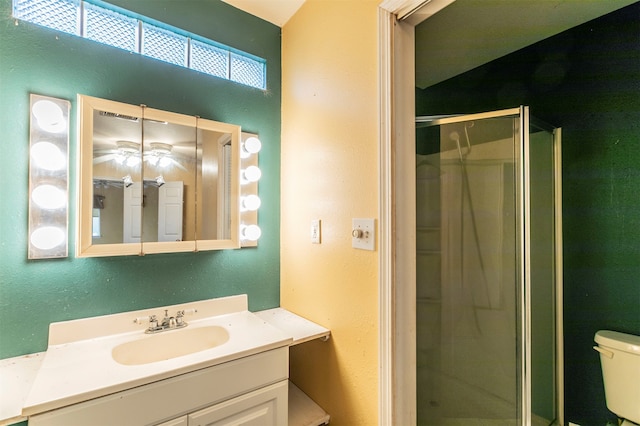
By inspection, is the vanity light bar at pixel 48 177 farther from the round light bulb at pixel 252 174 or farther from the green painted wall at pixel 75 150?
the round light bulb at pixel 252 174

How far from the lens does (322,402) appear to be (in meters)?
1.28

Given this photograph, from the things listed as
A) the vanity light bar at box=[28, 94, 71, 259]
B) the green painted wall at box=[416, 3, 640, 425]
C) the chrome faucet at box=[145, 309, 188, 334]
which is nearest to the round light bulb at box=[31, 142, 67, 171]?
the vanity light bar at box=[28, 94, 71, 259]

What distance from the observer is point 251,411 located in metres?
1.01

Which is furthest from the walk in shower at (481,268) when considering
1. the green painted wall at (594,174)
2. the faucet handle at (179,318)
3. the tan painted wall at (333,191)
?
the faucet handle at (179,318)

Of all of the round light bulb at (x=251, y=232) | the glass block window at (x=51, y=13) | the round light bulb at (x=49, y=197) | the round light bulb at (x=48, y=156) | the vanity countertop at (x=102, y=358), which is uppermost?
the glass block window at (x=51, y=13)

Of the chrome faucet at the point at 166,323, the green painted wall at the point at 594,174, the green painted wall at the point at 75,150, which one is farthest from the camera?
the green painted wall at the point at 594,174

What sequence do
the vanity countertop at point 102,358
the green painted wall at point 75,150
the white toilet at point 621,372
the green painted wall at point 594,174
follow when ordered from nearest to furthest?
the vanity countertop at point 102,358, the green painted wall at point 75,150, the white toilet at point 621,372, the green painted wall at point 594,174

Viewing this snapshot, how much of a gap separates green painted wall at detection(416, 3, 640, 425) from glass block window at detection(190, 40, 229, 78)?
5.68ft

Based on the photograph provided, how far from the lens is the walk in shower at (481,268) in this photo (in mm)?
1460

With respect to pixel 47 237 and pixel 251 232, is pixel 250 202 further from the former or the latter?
pixel 47 237

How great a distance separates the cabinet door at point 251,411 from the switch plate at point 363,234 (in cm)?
62

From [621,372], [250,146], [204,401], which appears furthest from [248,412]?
[621,372]

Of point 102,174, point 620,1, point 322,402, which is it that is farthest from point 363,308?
point 620,1

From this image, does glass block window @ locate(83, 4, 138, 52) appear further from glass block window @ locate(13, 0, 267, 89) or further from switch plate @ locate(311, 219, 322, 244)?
switch plate @ locate(311, 219, 322, 244)
